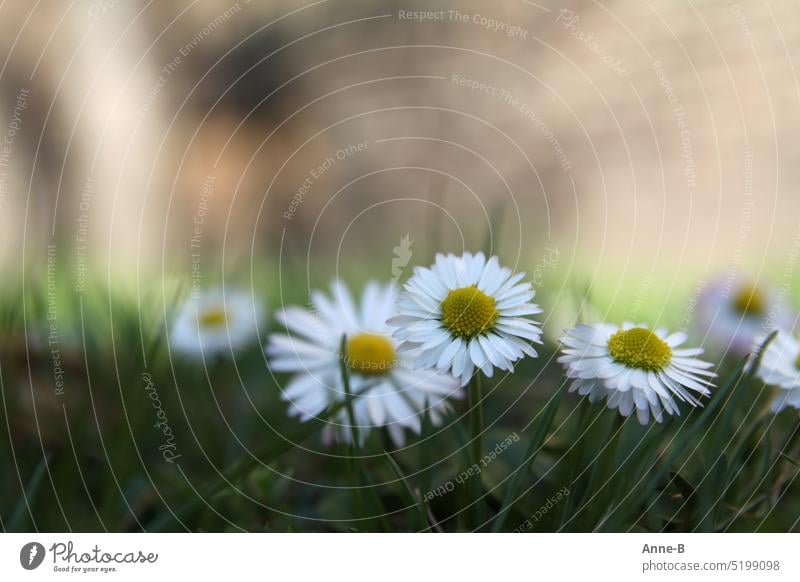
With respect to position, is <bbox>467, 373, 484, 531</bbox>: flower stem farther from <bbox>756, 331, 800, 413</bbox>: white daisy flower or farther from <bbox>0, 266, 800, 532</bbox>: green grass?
<bbox>756, 331, 800, 413</bbox>: white daisy flower

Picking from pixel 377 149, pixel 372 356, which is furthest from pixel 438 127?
pixel 372 356

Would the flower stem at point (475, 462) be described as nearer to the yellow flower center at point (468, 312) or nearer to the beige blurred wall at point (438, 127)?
the yellow flower center at point (468, 312)

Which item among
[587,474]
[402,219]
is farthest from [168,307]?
[587,474]

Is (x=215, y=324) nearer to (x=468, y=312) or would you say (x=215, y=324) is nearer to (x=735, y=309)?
(x=468, y=312)

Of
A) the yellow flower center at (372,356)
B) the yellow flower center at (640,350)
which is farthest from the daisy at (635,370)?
the yellow flower center at (372,356)

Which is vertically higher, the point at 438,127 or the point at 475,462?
the point at 438,127

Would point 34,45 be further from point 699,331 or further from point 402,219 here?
point 699,331
